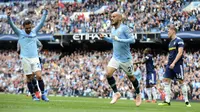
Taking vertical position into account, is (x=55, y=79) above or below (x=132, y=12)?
below

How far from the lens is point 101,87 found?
125 feet

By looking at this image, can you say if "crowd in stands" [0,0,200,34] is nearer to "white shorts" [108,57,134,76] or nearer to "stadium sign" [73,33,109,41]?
"stadium sign" [73,33,109,41]

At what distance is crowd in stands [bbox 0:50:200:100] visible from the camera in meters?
34.6

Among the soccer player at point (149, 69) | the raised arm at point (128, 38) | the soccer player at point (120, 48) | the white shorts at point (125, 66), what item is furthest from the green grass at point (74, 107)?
the soccer player at point (149, 69)

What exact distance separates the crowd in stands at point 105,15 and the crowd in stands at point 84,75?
2.14 meters

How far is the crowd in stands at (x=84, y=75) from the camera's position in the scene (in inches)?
1364

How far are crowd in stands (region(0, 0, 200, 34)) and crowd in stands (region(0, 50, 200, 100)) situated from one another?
7.01 ft

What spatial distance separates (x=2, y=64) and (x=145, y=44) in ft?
43.2

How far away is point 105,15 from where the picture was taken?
44.5 m

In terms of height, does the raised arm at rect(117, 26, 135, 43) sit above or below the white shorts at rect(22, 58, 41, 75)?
above

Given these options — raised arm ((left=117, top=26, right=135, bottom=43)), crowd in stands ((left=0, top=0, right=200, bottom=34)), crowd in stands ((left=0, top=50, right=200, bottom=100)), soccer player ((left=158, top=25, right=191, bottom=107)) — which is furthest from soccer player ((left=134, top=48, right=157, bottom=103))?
crowd in stands ((left=0, top=0, right=200, bottom=34))

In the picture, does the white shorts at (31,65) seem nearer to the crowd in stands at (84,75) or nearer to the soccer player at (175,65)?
the soccer player at (175,65)

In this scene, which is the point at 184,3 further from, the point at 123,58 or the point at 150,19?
the point at 123,58

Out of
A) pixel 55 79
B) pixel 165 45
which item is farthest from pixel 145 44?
pixel 55 79
